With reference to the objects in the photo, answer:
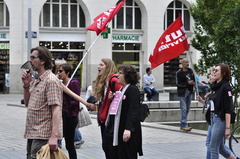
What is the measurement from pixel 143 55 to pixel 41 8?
7814 mm

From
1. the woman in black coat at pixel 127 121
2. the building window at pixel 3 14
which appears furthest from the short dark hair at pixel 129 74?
the building window at pixel 3 14

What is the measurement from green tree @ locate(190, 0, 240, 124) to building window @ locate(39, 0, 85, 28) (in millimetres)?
20025

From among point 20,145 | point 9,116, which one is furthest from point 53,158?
point 9,116

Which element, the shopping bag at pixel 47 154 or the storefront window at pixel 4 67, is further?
the storefront window at pixel 4 67

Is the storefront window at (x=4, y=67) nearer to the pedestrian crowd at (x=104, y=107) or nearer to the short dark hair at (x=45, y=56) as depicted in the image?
the pedestrian crowd at (x=104, y=107)

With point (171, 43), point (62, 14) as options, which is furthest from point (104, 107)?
point (62, 14)

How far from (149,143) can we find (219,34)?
3.67 m

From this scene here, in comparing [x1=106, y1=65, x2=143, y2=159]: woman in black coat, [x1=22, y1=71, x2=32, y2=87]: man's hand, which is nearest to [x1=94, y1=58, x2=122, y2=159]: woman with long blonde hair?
[x1=106, y1=65, x2=143, y2=159]: woman in black coat

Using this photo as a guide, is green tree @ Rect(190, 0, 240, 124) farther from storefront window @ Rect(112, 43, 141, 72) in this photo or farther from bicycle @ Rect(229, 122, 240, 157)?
storefront window @ Rect(112, 43, 141, 72)

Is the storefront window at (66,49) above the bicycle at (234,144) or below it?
above

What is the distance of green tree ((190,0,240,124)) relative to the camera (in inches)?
526

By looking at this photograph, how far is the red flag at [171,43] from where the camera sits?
13469 mm

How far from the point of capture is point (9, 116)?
18.2 meters

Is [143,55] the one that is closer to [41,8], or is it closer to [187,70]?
[41,8]
